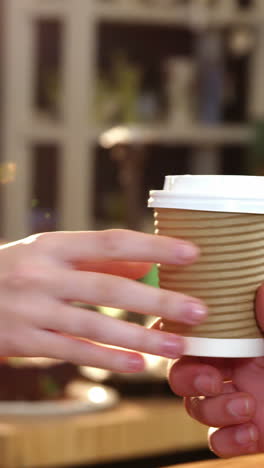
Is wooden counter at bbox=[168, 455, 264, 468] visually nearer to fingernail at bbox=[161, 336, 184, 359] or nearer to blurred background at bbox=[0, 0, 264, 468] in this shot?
fingernail at bbox=[161, 336, 184, 359]

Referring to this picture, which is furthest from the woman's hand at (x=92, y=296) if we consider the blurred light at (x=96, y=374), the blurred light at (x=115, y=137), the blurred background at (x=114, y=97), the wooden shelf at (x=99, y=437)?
the blurred background at (x=114, y=97)

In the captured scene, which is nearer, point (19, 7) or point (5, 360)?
point (5, 360)

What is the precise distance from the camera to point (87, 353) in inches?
23.4

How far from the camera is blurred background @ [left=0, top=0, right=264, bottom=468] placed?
349 centimetres

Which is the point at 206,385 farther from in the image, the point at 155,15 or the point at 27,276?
the point at 155,15

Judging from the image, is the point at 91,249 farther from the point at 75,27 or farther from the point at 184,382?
the point at 75,27

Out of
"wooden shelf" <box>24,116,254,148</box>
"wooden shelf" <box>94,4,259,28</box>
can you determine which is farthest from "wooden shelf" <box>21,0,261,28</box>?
"wooden shelf" <box>24,116,254,148</box>

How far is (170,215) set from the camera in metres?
0.66

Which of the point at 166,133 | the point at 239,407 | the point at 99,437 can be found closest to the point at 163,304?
the point at 239,407

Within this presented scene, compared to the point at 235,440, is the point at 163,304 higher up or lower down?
higher up

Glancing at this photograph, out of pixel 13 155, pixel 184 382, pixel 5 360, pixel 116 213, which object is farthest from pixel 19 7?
pixel 184 382

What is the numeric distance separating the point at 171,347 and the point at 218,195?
0.39 ft

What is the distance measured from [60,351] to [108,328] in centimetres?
4

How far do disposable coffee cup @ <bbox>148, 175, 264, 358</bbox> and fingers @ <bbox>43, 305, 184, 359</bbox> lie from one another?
8 centimetres
